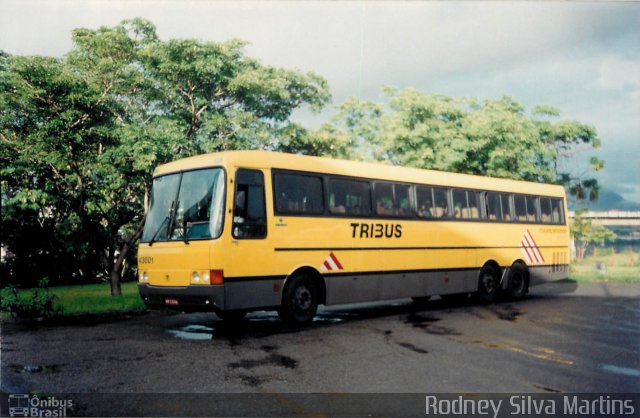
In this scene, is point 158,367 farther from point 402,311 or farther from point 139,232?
point 139,232

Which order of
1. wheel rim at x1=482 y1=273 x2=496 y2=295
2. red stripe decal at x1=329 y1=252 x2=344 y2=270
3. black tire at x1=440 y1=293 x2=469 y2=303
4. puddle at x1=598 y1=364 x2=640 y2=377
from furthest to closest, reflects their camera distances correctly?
black tire at x1=440 y1=293 x2=469 y2=303 → wheel rim at x1=482 y1=273 x2=496 y2=295 → red stripe decal at x1=329 y1=252 x2=344 y2=270 → puddle at x1=598 y1=364 x2=640 y2=377

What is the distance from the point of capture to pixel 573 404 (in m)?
5.94

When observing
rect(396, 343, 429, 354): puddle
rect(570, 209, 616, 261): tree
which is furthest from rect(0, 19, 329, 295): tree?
rect(570, 209, 616, 261): tree

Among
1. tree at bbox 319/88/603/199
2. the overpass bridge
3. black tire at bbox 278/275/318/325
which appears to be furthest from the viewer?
the overpass bridge

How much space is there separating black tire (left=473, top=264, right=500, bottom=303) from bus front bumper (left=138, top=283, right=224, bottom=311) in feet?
26.7

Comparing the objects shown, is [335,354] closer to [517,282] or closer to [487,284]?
[487,284]

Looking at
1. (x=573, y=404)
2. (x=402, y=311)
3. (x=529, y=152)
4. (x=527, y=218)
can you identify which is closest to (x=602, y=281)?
(x=529, y=152)

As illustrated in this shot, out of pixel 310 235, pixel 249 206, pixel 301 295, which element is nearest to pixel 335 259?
pixel 310 235

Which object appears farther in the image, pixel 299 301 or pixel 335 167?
pixel 335 167

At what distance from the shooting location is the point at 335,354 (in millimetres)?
8383

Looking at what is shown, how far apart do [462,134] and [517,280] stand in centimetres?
1150

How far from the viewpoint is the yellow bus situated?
9.95 meters

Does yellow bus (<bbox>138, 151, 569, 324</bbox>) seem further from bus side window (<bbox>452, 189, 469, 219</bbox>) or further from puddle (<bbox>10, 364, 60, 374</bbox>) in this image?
puddle (<bbox>10, 364, 60, 374</bbox>)

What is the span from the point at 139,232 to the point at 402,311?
8770mm
